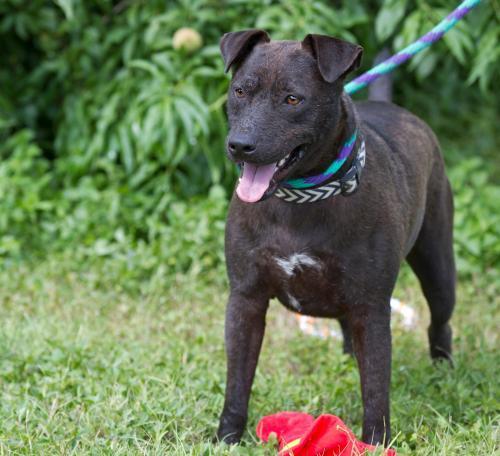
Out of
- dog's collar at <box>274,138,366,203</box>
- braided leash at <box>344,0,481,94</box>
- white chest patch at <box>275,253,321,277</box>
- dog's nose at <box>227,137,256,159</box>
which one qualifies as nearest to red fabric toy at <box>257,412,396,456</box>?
white chest patch at <box>275,253,321,277</box>

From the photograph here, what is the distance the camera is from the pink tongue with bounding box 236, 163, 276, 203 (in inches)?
119

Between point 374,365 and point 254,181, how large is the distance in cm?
85

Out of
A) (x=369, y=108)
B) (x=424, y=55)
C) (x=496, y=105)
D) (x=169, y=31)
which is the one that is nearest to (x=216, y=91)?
(x=169, y=31)

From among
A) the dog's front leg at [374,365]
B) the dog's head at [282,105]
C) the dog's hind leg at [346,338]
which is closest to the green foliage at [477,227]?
the dog's hind leg at [346,338]

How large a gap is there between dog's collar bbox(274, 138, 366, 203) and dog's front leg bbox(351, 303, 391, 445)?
441 mm

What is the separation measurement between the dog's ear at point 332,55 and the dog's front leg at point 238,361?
0.91 meters

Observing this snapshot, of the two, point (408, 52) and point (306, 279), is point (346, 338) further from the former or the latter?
point (408, 52)

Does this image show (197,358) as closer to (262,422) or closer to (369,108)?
(262,422)

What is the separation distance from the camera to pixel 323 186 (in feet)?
10.6

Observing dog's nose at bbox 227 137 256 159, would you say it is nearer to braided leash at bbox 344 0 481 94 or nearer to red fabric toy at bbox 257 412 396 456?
red fabric toy at bbox 257 412 396 456

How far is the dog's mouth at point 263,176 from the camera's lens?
301 cm

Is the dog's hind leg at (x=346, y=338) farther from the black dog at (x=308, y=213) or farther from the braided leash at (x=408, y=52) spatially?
the braided leash at (x=408, y=52)

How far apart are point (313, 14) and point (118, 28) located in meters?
1.37

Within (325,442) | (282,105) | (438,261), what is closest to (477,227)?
(438,261)
